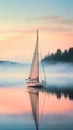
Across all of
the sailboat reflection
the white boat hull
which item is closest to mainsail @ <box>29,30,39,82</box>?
the white boat hull

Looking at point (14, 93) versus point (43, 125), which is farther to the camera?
point (14, 93)

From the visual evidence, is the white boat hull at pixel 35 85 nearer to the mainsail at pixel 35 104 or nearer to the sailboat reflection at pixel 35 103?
the sailboat reflection at pixel 35 103

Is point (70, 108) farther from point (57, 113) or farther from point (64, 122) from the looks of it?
point (64, 122)

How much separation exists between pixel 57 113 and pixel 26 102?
1.34 meters

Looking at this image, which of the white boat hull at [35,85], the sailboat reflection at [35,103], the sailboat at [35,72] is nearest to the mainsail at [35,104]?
the sailboat reflection at [35,103]

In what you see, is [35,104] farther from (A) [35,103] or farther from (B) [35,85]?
(B) [35,85]

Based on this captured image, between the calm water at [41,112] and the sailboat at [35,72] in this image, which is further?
the sailboat at [35,72]

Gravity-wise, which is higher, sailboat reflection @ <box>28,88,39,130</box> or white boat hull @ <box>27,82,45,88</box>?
white boat hull @ <box>27,82,45,88</box>

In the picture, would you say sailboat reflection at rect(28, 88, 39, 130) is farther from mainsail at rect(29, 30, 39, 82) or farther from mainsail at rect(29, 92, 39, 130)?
mainsail at rect(29, 30, 39, 82)

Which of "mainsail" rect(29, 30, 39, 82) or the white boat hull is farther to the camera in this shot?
"mainsail" rect(29, 30, 39, 82)

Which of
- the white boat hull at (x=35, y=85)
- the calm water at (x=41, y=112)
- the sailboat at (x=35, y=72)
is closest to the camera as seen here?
the calm water at (x=41, y=112)

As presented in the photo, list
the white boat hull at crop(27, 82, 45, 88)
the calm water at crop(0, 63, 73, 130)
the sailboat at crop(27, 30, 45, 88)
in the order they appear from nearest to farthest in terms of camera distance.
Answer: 1. the calm water at crop(0, 63, 73, 130)
2. the white boat hull at crop(27, 82, 45, 88)
3. the sailboat at crop(27, 30, 45, 88)

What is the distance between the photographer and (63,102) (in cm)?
767

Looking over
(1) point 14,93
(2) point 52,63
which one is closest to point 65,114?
(1) point 14,93
